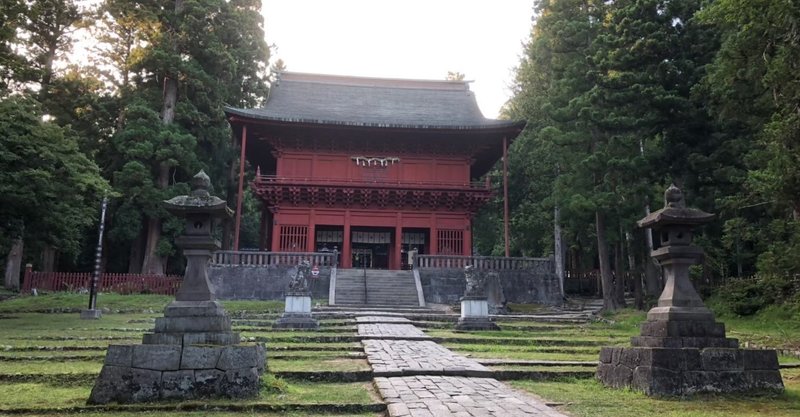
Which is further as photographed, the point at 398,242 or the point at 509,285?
the point at 398,242

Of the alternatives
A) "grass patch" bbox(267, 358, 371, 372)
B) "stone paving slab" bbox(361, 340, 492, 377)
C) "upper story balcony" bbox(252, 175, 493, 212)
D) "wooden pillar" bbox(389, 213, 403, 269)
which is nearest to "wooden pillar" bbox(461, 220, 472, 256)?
"upper story balcony" bbox(252, 175, 493, 212)

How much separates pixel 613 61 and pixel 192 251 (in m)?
15.4

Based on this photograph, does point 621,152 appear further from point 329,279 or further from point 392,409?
point 392,409

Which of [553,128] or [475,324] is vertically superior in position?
[553,128]

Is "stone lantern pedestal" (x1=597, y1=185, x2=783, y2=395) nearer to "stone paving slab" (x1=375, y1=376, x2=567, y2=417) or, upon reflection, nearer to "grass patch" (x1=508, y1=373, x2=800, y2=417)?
"grass patch" (x1=508, y1=373, x2=800, y2=417)

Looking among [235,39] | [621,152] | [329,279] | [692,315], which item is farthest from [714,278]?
[235,39]

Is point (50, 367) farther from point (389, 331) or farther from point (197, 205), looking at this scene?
point (389, 331)

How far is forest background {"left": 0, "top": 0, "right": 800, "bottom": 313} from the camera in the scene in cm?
1347

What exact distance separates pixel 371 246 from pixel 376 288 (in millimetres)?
11290

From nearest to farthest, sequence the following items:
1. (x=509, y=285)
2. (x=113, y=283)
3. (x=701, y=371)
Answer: (x=701, y=371)
(x=509, y=285)
(x=113, y=283)

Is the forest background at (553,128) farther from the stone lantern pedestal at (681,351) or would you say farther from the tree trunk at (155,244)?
the stone lantern pedestal at (681,351)

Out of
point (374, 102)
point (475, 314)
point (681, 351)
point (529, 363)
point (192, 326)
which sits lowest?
point (529, 363)

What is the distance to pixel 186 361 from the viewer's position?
6020mm

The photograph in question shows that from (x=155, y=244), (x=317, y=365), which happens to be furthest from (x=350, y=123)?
(x=317, y=365)
